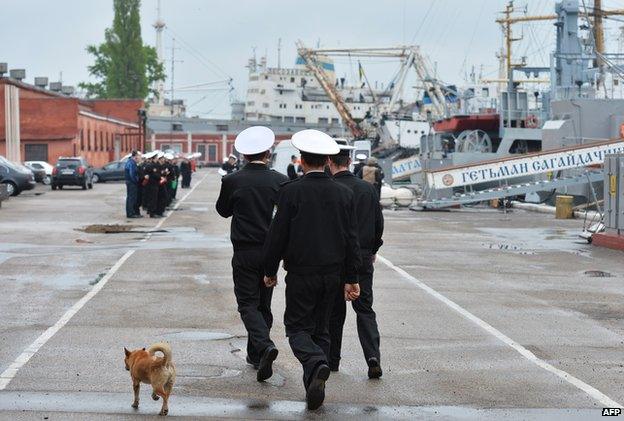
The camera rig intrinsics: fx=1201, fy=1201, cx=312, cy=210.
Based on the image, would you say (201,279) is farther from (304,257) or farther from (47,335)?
(304,257)

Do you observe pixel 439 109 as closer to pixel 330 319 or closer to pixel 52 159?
pixel 52 159

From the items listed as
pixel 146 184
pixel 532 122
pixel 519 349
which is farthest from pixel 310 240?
pixel 532 122

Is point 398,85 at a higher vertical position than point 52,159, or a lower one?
higher

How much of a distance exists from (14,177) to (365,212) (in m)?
36.4

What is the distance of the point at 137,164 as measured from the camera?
33531 mm

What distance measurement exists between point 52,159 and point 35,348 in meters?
66.3

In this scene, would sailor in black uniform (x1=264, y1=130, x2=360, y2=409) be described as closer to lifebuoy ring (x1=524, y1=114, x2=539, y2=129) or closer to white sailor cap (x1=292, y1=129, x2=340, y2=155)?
white sailor cap (x1=292, y1=129, x2=340, y2=155)

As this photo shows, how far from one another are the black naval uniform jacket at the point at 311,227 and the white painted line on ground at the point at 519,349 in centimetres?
211

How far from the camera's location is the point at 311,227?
8539 millimetres

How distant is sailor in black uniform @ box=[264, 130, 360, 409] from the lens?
852cm

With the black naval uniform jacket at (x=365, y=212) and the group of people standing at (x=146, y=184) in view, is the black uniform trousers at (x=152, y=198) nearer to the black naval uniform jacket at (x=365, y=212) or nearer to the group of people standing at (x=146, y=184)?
the group of people standing at (x=146, y=184)

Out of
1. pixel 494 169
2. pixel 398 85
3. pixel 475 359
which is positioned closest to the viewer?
pixel 475 359

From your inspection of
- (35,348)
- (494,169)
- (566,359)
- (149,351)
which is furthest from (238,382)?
(494,169)

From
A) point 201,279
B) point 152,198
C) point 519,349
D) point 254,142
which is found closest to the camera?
point 254,142
